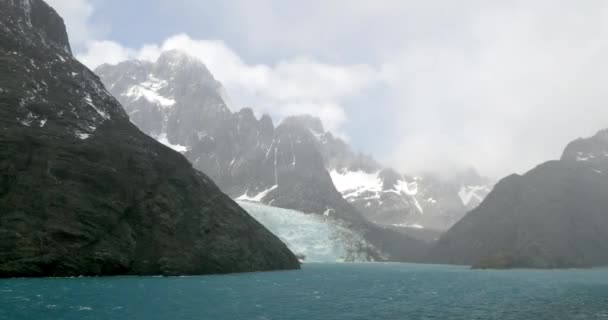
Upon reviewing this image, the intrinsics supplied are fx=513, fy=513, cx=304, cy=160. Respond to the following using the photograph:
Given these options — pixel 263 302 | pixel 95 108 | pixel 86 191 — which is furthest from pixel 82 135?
pixel 263 302

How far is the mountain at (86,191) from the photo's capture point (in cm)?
9600

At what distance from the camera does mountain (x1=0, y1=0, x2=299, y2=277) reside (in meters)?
96.0

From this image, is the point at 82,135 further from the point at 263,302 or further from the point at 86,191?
the point at 263,302

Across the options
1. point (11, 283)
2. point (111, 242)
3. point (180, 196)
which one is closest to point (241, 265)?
point (180, 196)

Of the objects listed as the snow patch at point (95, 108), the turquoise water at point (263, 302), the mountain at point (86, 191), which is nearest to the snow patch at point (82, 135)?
the mountain at point (86, 191)

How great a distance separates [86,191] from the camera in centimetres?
11006

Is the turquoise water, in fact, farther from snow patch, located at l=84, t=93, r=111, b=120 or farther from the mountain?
snow patch, located at l=84, t=93, r=111, b=120

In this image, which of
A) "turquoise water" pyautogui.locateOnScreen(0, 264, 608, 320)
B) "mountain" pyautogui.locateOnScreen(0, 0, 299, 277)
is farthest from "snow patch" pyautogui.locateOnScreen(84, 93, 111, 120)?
"turquoise water" pyautogui.locateOnScreen(0, 264, 608, 320)

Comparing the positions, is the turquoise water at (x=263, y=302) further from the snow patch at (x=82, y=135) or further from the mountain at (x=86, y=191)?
the snow patch at (x=82, y=135)

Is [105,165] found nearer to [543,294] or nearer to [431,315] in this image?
[431,315]

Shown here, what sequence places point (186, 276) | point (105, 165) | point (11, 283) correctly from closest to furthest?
1. point (11, 283)
2. point (186, 276)
3. point (105, 165)

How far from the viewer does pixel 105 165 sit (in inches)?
4761

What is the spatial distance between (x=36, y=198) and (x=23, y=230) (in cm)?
930

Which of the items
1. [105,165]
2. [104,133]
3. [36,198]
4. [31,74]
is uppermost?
[31,74]
